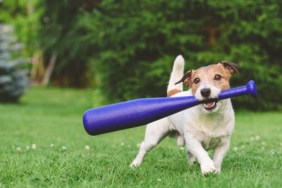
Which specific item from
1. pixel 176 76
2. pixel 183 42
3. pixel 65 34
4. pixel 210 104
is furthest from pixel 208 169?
pixel 65 34

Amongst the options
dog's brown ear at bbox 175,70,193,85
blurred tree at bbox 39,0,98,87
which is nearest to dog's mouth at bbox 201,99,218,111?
dog's brown ear at bbox 175,70,193,85

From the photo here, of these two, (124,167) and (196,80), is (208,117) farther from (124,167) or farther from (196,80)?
(124,167)

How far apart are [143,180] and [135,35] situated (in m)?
11.8

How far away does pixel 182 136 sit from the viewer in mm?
6496

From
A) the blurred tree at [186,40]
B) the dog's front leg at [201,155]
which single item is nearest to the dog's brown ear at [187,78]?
the dog's front leg at [201,155]

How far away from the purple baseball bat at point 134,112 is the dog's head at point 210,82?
0.08m

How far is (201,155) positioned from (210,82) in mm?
684

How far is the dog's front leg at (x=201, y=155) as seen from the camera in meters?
5.45

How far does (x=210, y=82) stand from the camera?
570cm

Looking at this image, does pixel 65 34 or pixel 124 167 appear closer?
pixel 124 167

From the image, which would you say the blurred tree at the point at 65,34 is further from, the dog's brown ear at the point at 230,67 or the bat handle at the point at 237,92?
the bat handle at the point at 237,92

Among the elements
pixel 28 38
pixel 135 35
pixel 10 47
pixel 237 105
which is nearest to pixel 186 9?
pixel 135 35

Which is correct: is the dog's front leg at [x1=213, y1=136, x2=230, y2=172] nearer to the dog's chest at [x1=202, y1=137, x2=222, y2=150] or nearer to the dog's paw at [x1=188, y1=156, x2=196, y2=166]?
the dog's chest at [x1=202, y1=137, x2=222, y2=150]

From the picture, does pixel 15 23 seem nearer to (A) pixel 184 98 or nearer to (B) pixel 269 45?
(B) pixel 269 45
